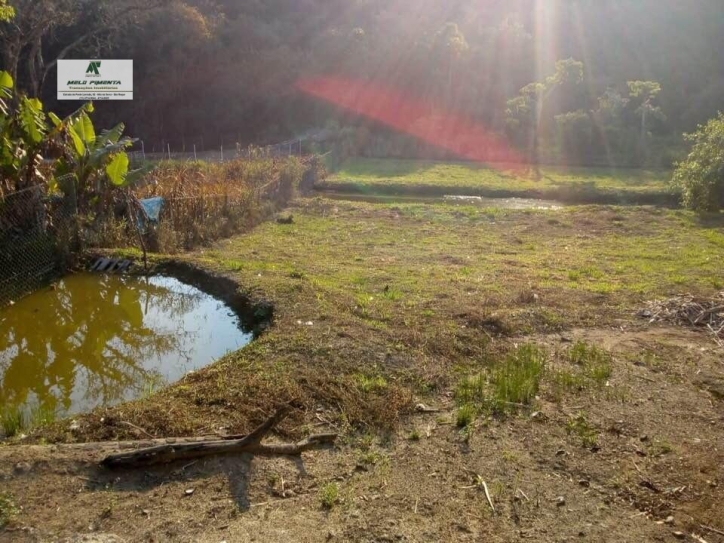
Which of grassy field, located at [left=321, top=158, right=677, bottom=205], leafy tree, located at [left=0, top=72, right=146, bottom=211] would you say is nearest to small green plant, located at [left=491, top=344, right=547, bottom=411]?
leafy tree, located at [left=0, top=72, right=146, bottom=211]

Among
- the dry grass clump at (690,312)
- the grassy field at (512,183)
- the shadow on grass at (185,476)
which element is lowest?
the shadow on grass at (185,476)

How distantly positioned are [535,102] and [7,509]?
31.6 m

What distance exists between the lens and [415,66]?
38.0 meters

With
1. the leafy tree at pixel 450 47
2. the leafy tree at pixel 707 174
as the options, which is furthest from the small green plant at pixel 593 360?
the leafy tree at pixel 450 47

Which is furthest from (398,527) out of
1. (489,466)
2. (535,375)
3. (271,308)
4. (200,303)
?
(200,303)

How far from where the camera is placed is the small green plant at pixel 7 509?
3615 mm

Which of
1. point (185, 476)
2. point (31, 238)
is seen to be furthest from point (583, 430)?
point (31, 238)

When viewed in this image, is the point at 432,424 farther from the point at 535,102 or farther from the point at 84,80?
the point at 535,102

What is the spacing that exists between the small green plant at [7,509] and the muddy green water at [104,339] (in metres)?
2.02

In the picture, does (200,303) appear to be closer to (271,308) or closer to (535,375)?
(271,308)

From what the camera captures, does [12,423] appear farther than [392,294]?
No

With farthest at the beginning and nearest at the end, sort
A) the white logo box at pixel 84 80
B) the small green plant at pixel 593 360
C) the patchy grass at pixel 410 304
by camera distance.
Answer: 1. the white logo box at pixel 84 80
2. the small green plant at pixel 593 360
3. the patchy grass at pixel 410 304

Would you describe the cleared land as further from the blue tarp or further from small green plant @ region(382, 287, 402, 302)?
the blue tarp

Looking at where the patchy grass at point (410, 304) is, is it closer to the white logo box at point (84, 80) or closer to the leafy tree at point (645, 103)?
the white logo box at point (84, 80)
